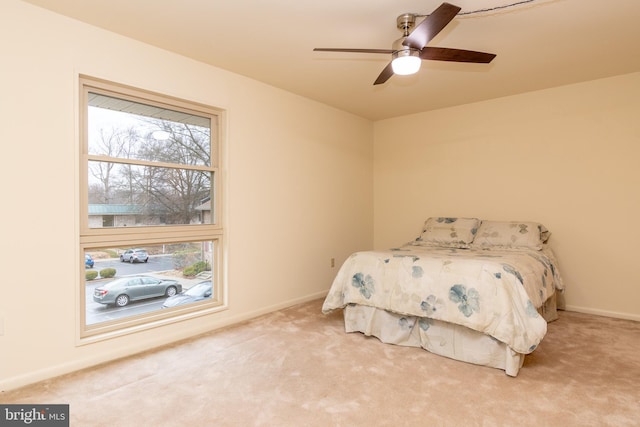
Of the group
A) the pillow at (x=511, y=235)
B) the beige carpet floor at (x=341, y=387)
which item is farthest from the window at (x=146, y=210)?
the pillow at (x=511, y=235)

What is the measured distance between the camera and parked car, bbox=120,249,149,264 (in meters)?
2.68

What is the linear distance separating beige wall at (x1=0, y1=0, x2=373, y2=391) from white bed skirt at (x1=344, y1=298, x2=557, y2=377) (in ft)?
3.66

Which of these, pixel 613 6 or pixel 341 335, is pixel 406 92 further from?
pixel 341 335

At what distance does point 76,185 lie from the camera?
7.70 ft

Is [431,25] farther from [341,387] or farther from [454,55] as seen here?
[341,387]

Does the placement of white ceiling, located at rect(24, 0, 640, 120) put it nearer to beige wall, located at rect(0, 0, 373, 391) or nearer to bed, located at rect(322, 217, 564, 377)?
beige wall, located at rect(0, 0, 373, 391)

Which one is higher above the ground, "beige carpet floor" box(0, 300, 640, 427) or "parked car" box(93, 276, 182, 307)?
"parked car" box(93, 276, 182, 307)

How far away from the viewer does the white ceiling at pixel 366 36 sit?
Answer: 2.21 meters

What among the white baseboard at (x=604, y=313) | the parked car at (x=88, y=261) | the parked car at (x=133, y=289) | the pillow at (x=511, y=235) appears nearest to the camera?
the parked car at (x=88, y=261)

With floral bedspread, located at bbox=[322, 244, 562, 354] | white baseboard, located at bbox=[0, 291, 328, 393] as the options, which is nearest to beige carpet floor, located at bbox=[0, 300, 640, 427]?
white baseboard, located at bbox=[0, 291, 328, 393]

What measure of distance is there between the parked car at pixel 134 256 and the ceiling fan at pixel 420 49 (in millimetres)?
1987

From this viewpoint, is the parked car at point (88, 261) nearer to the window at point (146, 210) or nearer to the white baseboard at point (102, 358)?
the window at point (146, 210)

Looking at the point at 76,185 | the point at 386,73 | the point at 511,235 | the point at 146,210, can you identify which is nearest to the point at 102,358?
the point at 146,210

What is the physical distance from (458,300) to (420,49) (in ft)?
5.38
